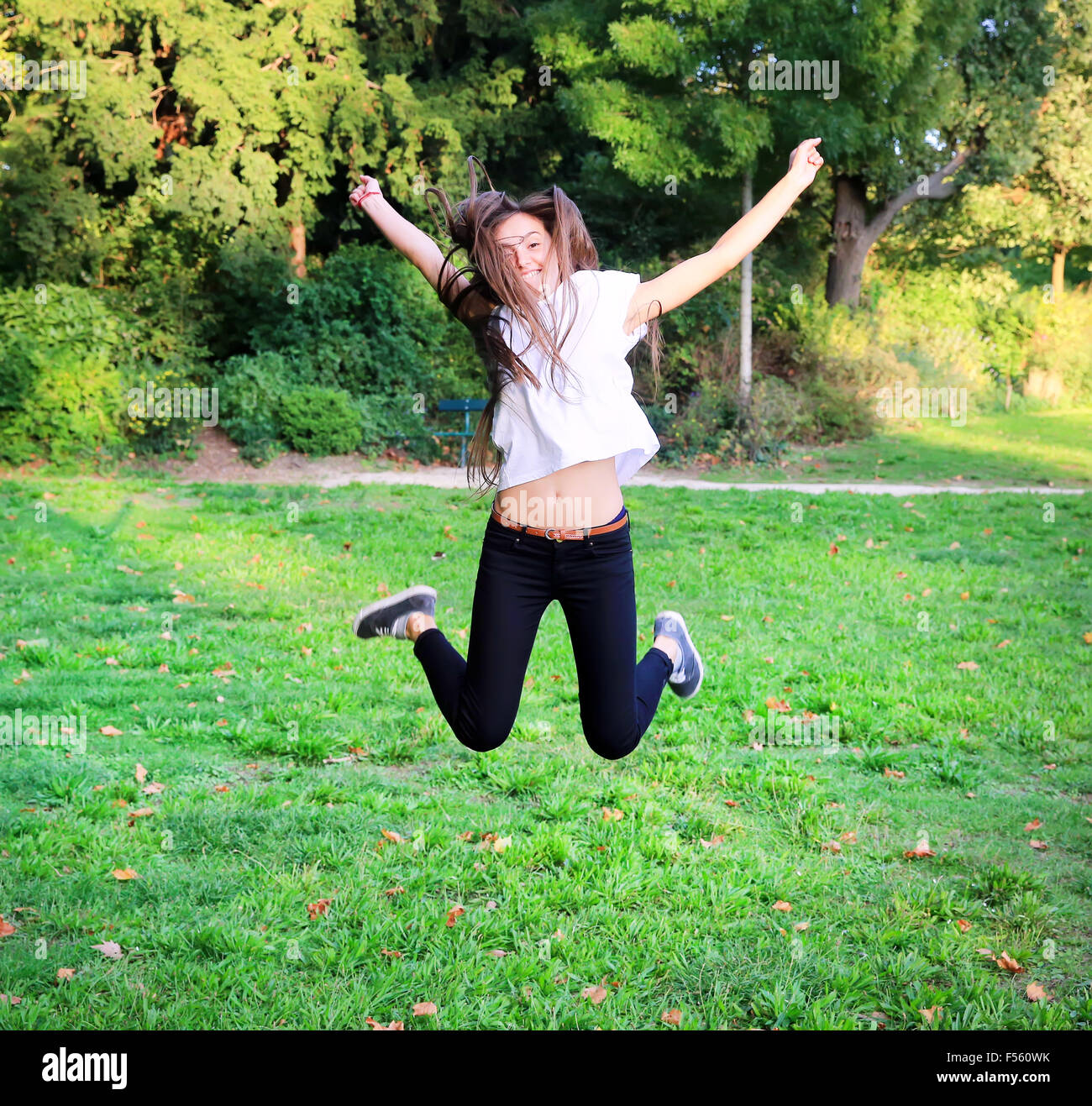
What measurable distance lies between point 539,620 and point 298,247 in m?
16.6

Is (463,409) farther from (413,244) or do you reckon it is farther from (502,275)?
(502,275)

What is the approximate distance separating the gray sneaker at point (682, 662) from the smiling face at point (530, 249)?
1.59 metres

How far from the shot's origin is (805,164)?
128 inches

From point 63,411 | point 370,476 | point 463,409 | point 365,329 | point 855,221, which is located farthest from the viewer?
point 855,221

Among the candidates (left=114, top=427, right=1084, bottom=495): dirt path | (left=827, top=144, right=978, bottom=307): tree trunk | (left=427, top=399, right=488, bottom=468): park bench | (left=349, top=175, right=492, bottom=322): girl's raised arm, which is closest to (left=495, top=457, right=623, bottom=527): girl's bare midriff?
(left=349, top=175, right=492, bottom=322): girl's raised arm

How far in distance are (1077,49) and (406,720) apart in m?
22.3

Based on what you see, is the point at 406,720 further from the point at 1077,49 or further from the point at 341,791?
the point at 1077,49

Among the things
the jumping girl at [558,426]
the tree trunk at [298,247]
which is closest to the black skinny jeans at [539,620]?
the jumping girl at [558,426]

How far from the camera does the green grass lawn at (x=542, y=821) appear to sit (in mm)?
3539

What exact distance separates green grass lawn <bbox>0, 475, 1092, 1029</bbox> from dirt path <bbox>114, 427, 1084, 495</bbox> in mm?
5173

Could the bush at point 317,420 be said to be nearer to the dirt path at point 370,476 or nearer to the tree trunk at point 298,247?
the dirt path at point 370,476

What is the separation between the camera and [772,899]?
13.5 feet

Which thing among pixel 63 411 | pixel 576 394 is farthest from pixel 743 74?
pixel 576 394
